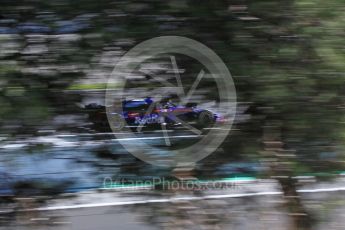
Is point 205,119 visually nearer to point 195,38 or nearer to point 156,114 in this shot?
point 156,114

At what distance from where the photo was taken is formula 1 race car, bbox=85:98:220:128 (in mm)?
2611

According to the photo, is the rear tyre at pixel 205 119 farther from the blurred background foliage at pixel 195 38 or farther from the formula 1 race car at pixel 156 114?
the blurred background foliage at pixel 195 38

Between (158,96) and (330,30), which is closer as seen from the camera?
(330,30)

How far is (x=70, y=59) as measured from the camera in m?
2.40

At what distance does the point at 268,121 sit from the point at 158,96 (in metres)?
0.56

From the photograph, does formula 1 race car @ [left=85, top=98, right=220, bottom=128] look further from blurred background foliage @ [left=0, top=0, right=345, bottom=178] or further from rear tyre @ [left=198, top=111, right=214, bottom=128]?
blurred background foliage @ [left=0, top=0, right=345, bottom=178]

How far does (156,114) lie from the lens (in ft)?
8.70

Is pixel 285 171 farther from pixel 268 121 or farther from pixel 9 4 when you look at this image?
pixel 9 4

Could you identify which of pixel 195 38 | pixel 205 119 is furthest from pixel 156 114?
pixel 195 38

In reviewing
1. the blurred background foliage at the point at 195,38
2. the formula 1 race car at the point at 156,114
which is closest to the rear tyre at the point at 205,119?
the formula 1 race car at the point at 156,114

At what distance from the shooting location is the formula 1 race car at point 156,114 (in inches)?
103

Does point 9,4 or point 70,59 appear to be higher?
point 9,4

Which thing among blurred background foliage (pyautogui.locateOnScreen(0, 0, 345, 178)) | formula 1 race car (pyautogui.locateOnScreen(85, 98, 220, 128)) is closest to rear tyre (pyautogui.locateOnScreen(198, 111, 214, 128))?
formula 1 race car (pyautogui.locateOnScreen(85, 98, 220, 128))

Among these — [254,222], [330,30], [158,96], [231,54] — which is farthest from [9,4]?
[254,222]
